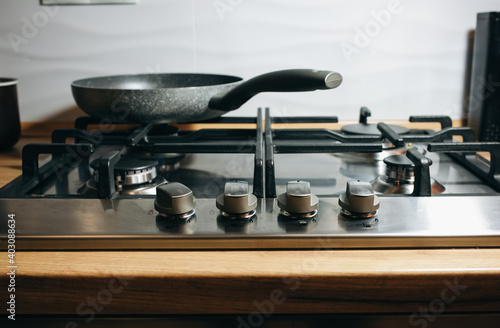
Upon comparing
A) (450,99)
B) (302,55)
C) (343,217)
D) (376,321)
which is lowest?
(376,321)

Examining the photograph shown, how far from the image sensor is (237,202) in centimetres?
49

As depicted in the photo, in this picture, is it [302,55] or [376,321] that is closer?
[376,321]

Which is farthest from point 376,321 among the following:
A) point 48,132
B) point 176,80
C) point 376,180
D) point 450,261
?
point 48,132

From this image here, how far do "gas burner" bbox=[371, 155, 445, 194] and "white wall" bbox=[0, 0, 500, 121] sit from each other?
1.38ft

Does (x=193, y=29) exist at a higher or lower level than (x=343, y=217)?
higher

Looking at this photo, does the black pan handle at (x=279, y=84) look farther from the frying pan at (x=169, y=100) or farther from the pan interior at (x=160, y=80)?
the pan interior at (x=160, y=80)

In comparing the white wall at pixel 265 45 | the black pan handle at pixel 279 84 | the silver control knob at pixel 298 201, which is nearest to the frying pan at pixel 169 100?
the black pan handle at pixel 279 84

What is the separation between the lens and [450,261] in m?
0.45

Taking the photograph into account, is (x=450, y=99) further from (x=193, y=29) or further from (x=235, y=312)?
(x=235, y=312)

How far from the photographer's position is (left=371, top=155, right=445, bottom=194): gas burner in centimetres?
62

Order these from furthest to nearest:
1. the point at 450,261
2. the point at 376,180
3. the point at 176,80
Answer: the point at 176,80, the point at 376,180, the point at 450,261

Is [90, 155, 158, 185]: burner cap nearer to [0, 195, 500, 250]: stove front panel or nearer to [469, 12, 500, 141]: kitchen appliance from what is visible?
[0, 195, 500, 250]: stove front panel

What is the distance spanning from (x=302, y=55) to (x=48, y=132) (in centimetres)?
64

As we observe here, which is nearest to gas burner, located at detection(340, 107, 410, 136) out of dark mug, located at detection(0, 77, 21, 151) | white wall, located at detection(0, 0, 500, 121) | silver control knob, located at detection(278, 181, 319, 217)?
white wall, located at detection(0, 0, 500, 121)
